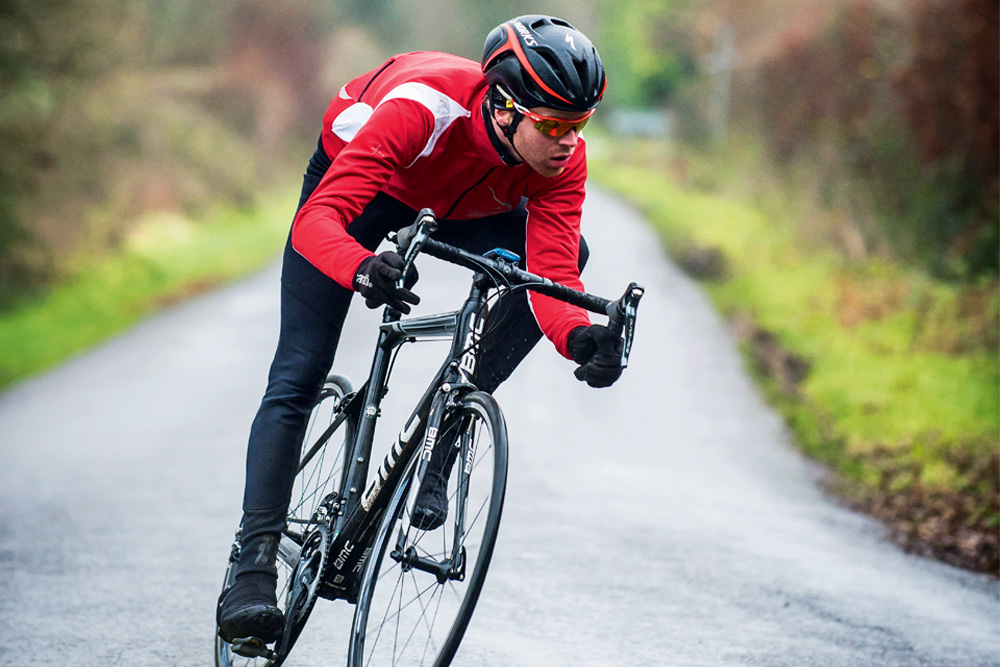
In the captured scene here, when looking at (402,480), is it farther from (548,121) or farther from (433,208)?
(548,121)

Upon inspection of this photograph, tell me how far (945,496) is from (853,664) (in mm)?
3080

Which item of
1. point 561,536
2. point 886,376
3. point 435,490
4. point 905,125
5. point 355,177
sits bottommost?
point 435,490

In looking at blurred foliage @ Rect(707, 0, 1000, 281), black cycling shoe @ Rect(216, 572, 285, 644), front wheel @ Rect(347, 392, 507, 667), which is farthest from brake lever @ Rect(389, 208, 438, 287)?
blurred foliage @ Rect(707, 0, 1000, 281)

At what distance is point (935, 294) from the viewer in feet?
34.9

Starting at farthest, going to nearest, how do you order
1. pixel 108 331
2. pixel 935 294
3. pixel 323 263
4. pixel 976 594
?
pixel 108 331, pixel 935 294, pixel 976 594, pixel 323 263

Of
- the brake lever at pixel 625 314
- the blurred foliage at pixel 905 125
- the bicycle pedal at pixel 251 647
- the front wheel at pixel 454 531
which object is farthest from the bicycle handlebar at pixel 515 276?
the blurred foliage at pixel 905 125

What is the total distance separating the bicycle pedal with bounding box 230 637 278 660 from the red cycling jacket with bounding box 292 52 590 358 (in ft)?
3.83

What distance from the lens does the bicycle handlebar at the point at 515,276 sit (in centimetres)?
302

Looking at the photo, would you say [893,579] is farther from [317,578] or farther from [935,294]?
[935,294]

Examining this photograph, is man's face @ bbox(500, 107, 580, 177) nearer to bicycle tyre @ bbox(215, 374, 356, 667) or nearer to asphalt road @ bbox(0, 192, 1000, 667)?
bicycle tyre @ bbox(215, 374, 356, 667)

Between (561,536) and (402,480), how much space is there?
2667 mm

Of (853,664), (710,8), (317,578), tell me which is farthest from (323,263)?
(710,8)

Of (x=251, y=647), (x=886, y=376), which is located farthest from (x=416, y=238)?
(x=886, y=376)

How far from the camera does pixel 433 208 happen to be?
147 inches
